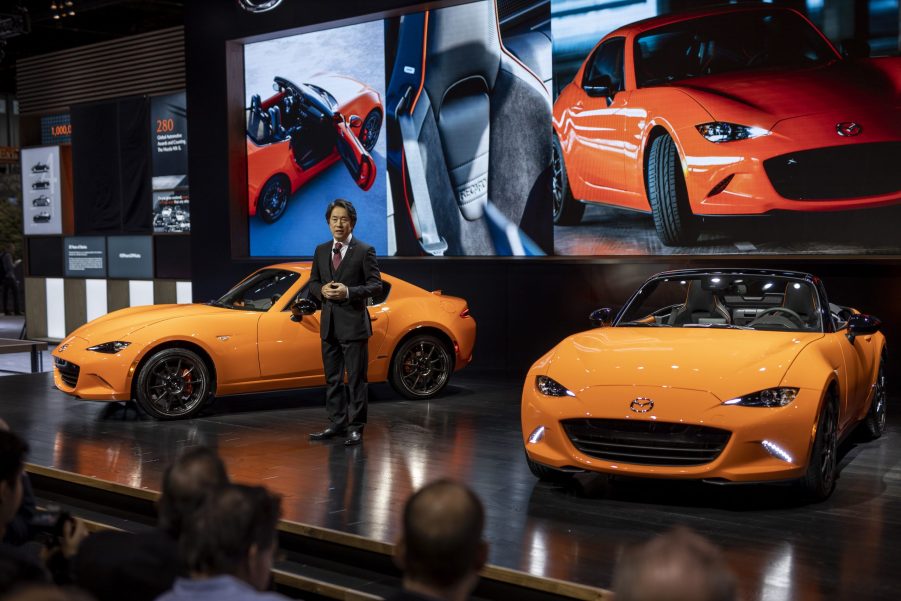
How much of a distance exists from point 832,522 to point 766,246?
16.7ft

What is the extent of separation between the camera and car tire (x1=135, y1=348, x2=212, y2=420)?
8.01 meters

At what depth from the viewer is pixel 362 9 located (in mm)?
12336

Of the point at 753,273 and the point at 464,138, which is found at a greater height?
the point at 464,138

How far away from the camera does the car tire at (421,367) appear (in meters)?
9.04

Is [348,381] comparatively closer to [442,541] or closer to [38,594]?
[442,541]

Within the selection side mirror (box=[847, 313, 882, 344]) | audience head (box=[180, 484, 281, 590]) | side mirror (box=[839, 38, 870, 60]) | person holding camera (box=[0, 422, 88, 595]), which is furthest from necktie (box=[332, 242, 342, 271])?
side mirror (box=[839, 38, 870, 60])

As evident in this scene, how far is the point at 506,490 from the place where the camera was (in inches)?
223

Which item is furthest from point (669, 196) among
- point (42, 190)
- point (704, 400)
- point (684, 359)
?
point (42, 190)

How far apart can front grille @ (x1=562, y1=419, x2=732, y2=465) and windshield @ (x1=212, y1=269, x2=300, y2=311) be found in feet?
13.2

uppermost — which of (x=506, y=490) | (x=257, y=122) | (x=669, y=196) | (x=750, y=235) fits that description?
(x=257, y=122)

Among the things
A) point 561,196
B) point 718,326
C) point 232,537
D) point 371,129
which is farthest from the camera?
point 371,129

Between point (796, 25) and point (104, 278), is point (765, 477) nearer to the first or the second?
point (796, 25)

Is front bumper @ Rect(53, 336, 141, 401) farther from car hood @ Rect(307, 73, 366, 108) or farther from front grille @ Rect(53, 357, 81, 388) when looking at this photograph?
car hood @ Rect(307, 73, 366, 108)

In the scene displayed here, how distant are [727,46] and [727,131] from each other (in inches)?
33.8
